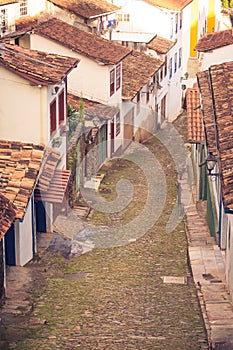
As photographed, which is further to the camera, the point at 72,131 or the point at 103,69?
the point at 103,69

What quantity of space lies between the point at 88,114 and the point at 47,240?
345 inches

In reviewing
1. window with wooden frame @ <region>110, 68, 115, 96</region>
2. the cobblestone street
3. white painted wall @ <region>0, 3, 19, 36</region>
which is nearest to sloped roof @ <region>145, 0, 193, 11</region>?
white painted wall @ <region>0, 3, 19, 36</region>

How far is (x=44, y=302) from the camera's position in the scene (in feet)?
75.7

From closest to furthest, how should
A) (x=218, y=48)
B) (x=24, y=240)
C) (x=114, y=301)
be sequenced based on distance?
(x=114, y=301) → (x=24, y=240) → (x=218, y=48)

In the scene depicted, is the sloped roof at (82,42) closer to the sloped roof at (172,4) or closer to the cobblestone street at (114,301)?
the cobblestone street at (114,301)

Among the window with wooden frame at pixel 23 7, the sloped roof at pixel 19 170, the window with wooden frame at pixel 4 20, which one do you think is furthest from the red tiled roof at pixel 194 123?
the window with wooden frame at pixel 23 7

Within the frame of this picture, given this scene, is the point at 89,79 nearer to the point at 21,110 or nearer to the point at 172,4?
the point at 21,110

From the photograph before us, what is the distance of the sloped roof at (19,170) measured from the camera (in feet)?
76.4

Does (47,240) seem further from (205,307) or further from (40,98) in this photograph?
(205,307)

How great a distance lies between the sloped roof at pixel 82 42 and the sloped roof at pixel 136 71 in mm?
2471

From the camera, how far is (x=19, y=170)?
81.8 ft

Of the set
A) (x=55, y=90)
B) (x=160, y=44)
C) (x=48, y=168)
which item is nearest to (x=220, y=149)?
(x=48, y=168)

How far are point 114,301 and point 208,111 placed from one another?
653cm

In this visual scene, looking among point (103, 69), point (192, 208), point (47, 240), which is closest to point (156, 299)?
point (47, 240)
